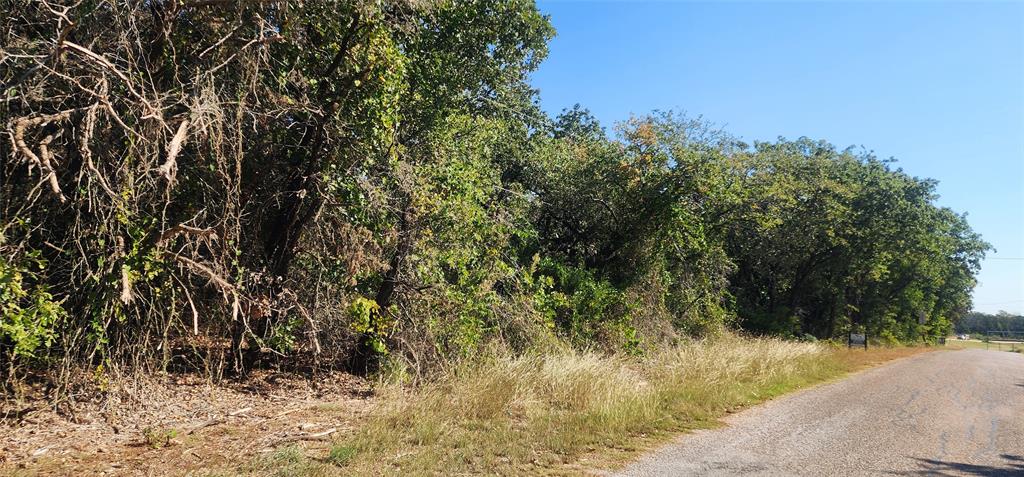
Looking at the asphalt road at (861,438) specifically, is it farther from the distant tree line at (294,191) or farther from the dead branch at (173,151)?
the dead branch at (173,151)

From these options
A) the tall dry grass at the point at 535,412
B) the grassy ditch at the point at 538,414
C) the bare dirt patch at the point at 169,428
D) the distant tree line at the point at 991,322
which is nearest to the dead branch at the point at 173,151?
the bare dirt patch at the point at 169,428

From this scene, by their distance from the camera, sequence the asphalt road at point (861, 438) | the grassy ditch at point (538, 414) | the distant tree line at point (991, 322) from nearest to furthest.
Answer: the grassy ditch at point (538, 414)
the asphalt road at point (861, 438)
the distant tree line at point (991, 322)

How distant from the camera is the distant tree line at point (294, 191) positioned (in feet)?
20.4

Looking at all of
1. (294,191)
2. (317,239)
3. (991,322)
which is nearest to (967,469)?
(317,239)

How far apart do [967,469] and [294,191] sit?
27.4ft

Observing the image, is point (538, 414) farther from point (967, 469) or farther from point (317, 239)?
point (967, 469)

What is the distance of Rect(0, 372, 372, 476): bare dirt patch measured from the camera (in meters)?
5.31

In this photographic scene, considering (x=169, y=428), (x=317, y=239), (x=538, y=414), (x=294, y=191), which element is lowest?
(x=169, y=428)

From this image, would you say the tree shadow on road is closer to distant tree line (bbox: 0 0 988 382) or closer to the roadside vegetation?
the roadside vegetation

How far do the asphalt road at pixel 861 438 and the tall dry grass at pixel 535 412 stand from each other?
23.6 inches

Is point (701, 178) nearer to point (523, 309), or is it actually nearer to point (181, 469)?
point (523, 309)

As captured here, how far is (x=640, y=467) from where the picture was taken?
5660mm

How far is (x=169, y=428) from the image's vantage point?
642 cm

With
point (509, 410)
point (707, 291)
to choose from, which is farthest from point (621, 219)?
point (509, 410)
